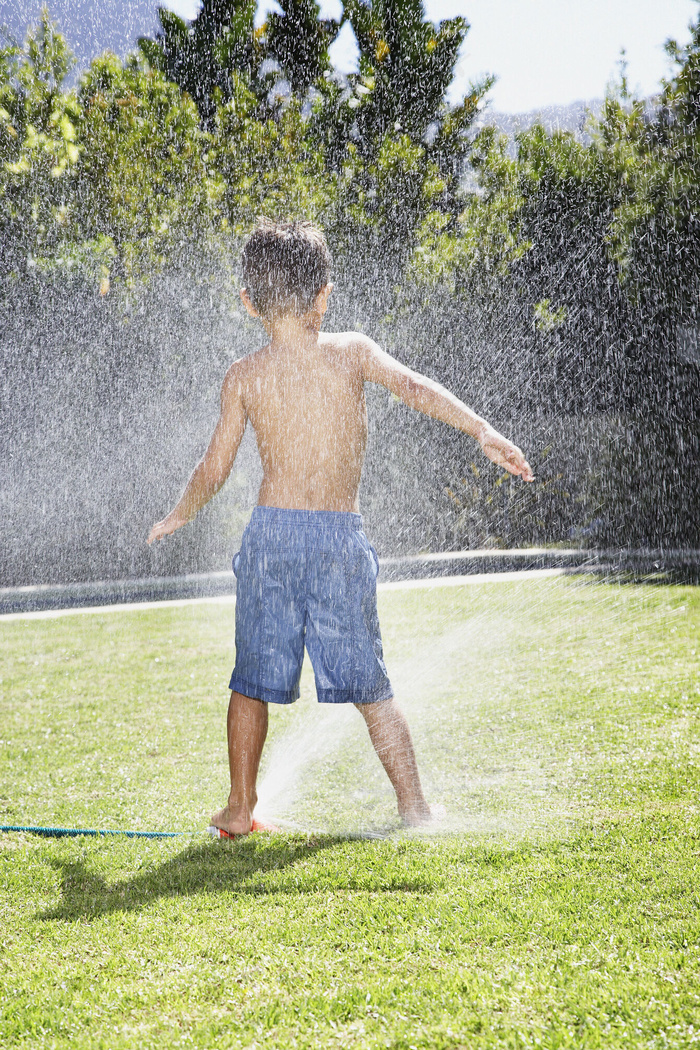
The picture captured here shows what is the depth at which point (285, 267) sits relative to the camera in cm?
237

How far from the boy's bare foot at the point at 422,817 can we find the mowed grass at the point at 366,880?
0.04 m

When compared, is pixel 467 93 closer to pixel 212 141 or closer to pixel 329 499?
pixel 212 141

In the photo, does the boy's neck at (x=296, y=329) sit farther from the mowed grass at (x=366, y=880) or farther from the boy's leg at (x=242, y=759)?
the mowed grass at (x=366, y=880)

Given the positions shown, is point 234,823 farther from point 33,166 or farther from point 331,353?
point 33,166

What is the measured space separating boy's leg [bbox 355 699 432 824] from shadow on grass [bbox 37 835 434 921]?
0.60ft

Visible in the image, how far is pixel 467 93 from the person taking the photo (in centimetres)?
1393

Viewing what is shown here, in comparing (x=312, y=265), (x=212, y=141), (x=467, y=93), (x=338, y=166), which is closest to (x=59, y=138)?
(x=212, y=141)

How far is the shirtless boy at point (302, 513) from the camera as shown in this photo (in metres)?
2.31

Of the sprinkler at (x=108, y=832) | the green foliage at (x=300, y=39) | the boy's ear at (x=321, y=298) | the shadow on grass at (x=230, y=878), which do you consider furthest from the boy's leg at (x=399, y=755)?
the green foliage at (x=300, y=39)

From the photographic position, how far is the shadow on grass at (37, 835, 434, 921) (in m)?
1.95

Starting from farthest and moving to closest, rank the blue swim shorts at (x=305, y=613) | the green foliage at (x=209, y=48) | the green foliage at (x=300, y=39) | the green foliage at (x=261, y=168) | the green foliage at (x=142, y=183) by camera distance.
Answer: the green foliage at (x=300, y=39)
the green foliage at (x=209, y=48)
the green foliage at (x=261, y=168)
the green foliage at (x=142, y=183)
the blue swim shorts at (x=305, y=613)

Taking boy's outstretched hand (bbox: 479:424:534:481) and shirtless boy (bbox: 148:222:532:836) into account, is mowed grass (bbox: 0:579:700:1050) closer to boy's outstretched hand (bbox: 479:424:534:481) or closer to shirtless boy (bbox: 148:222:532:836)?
shirtless boy (bbox: 148:222:532:836)

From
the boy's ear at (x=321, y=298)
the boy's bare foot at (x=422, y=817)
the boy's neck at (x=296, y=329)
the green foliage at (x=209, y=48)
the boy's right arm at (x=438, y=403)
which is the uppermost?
the green foliage at (x=209, y=48)

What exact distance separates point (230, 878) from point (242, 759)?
0.33 metres
